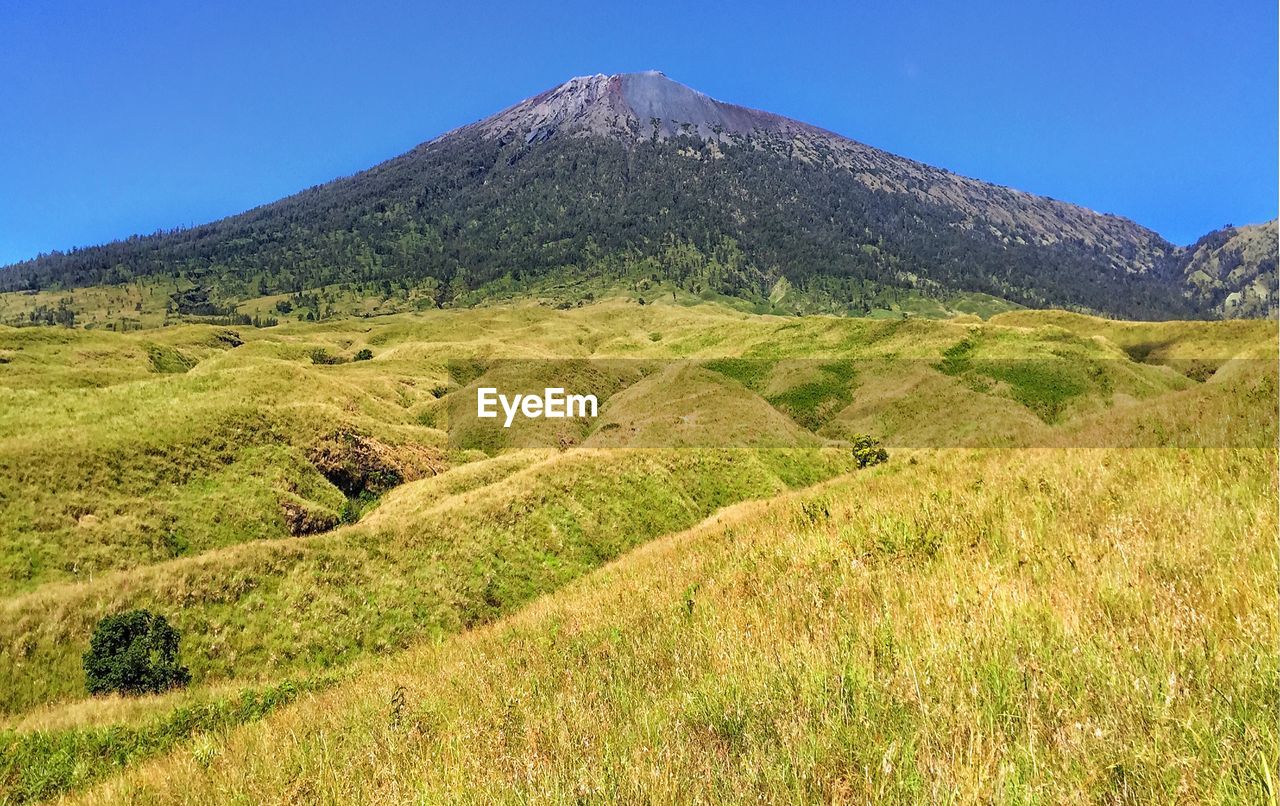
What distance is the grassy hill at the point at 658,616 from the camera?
3.17 m

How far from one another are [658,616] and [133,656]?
69.4 feet

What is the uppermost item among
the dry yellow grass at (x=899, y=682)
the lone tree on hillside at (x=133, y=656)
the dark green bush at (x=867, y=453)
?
the dry yellow grass at (x=899, y=682)

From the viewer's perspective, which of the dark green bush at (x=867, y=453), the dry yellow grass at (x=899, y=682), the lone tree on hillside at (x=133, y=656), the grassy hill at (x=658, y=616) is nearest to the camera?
the dry yellow grass at (x=899, y=682)

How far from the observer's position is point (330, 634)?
22281mm

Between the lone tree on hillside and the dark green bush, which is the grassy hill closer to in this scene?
the lone tree on hillside

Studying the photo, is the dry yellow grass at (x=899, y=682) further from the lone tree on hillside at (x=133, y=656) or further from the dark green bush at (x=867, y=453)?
the dark green bush at (x=867, y=453)

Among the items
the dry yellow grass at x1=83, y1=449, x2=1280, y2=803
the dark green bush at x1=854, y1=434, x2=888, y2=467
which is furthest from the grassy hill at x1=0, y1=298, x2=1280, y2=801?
the dark green bush at x1=854, y1=434, x2=888, y2=467

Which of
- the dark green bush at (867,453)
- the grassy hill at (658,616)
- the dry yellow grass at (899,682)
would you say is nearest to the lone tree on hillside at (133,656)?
the grassy hill at (658,616)

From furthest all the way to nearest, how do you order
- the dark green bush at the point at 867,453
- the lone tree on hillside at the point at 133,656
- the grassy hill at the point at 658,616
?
the dark green bush at the point at 867,453
the lone tree on hillside at the point at 133,656
the grassy hill at the point at 658,616

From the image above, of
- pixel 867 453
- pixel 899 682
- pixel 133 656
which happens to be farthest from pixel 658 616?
pixel 867 453

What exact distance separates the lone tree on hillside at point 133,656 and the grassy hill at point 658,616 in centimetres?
79

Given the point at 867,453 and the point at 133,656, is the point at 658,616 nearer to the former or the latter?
the point at 133,656

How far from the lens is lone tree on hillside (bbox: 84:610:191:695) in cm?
1866

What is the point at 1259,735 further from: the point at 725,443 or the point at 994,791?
the point at 725,443
